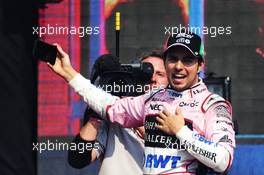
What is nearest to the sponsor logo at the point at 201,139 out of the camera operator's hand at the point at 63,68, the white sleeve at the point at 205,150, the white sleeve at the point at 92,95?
the white sleeve at the point at 205,150

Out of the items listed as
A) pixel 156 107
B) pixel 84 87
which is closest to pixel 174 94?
pixel 156 107

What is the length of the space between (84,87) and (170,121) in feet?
1.11

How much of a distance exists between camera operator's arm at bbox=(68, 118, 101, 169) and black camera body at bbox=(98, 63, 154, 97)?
0.14 meters

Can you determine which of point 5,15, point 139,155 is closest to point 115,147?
point 139,155

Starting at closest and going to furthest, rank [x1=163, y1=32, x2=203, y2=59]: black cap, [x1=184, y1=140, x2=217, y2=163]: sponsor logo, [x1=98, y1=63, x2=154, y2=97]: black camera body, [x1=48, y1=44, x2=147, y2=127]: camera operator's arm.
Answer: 1. [x1=184, y1=140, x2=217, y2=163]: sponsor logo
2. [x1=163, y1=32, x2=203, y2=59]: black cap
3. [x1=48, y1=44, x2=147, y2=127]: camera operator's arm
4. [x1=98, y1=63, x2=154, y2=97]: black camera body

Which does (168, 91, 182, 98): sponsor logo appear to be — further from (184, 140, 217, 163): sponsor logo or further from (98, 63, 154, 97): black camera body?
(98, 63, 154, 97): black camera body

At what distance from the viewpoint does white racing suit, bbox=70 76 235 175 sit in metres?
1.54

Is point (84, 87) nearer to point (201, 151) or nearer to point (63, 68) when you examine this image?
point (63, 68)

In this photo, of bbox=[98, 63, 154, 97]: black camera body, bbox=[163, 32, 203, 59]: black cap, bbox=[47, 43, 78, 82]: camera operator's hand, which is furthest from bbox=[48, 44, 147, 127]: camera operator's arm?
bbox=[163, 32, 203, 59]: black cap

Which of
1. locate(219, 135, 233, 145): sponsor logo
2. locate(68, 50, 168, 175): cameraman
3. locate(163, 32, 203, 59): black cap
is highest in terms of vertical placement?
locate(163, 32, 203, 59): black cap

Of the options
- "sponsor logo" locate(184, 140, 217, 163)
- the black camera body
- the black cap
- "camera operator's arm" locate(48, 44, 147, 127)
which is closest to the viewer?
"sponsor logo" locate(184, 140, 217, 163)

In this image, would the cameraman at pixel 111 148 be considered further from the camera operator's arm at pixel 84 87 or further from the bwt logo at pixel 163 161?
the bwt logo at pixel 163 161

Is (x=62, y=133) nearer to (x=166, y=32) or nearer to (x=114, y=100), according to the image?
(x=166, y=32)

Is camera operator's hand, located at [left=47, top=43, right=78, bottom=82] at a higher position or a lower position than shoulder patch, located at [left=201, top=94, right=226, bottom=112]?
higher
